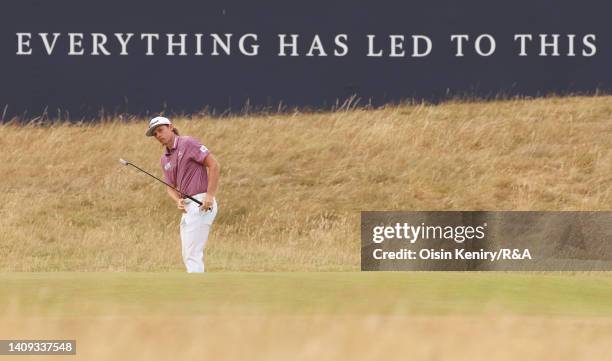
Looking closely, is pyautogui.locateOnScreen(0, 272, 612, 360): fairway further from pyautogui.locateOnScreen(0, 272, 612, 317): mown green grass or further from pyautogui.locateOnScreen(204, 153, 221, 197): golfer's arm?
pyautogui.locateOnScreen(204, 153, 221, 197): golfer's arm

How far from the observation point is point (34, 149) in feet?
83.1

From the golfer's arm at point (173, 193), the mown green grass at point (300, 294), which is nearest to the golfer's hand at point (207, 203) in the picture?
the golfer's arm at point (173, 193)

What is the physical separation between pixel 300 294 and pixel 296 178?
51.4 feet

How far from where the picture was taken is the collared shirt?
1273 cm

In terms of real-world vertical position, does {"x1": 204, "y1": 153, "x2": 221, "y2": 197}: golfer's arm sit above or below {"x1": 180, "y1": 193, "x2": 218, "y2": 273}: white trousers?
above

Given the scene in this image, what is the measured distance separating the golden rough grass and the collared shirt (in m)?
3.87

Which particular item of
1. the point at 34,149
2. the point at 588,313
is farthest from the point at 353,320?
the point at 34,149

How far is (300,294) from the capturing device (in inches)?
290

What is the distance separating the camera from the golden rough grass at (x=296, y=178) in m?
18.7

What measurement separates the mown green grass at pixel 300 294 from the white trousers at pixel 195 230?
13.0 ft

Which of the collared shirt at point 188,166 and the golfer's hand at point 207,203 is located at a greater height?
the collared shirt at point 188,166

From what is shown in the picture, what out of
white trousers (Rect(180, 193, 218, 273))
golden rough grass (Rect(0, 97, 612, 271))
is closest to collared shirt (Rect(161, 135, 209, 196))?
white trousers (Rect(180, 193, 218, 273))

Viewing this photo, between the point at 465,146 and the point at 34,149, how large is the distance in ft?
27.3

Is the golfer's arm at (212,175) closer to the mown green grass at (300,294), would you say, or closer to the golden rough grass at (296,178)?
the mown green grass at (300,294)
